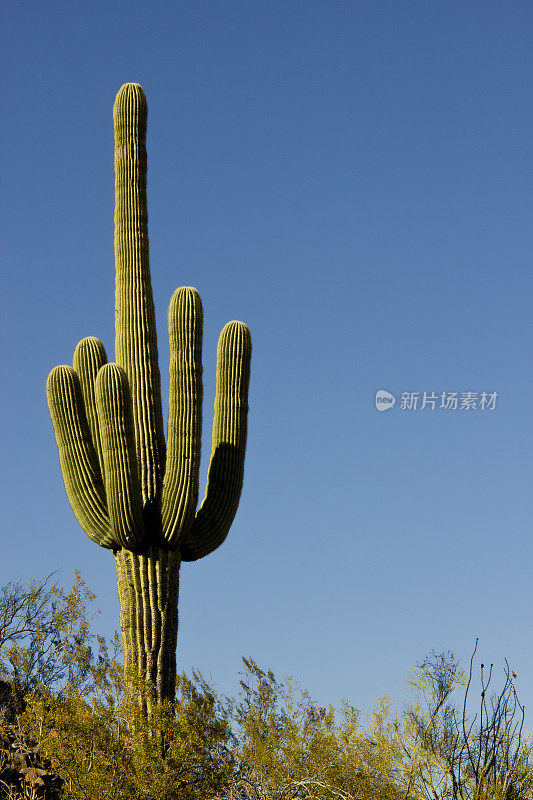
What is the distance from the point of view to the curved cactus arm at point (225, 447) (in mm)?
10414

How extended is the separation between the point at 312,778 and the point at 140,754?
1.77 meters

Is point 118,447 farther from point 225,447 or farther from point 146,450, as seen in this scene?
point 225,447

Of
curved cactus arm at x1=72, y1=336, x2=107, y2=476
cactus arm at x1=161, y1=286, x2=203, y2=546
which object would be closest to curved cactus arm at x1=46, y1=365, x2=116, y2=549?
curved cactus arm at x1=72, y1=336, x2=107, y2=476

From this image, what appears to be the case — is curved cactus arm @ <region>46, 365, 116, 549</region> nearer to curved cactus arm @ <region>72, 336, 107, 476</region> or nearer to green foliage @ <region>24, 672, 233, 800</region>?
curved cactus arm @ <region>72, 336, 107, 476</region>

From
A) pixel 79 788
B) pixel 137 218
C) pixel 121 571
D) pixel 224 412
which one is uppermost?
pixel 137 218

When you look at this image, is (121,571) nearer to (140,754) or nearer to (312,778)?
(140,754)

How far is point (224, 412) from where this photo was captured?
10641mm

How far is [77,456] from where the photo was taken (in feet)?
33.3

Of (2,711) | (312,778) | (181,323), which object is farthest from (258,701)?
(2,711)

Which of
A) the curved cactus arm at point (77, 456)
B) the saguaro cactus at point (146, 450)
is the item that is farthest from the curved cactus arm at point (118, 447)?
the curved cactus arm at point (77, 456)

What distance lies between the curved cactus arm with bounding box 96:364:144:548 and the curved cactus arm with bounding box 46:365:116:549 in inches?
15.1

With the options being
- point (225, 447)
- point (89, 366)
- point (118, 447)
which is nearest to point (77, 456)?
point (118, 447)

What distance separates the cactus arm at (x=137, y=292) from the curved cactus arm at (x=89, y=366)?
24 centimetres

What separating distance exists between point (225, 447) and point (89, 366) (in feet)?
6.02
